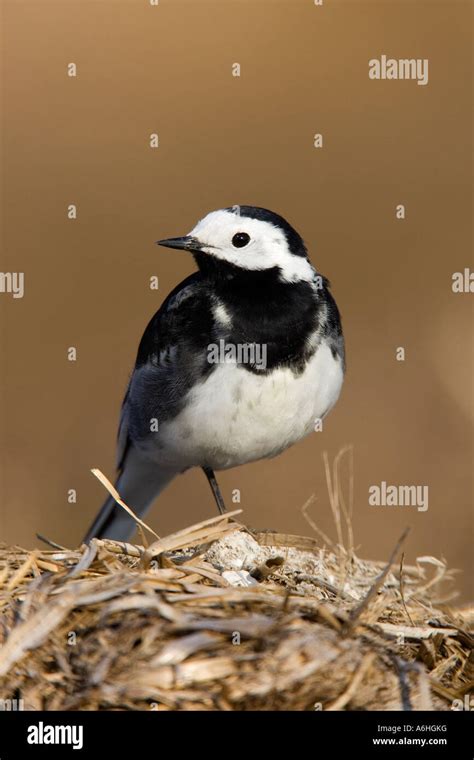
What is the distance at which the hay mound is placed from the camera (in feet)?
11.6

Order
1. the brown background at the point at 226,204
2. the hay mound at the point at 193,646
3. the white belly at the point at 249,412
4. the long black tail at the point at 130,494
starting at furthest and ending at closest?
the brown background at the point at 226,204 → the long black tail at the point at 130,494 → the white belly at the point at 249,412 → the hay mound at the point at 193,646

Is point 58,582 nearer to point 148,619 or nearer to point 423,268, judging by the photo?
point 148,619

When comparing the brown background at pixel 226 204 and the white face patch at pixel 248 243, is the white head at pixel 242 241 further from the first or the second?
the brown background at pixel 226 204

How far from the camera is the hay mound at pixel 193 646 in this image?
140 inches

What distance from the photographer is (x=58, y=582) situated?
4.03 m

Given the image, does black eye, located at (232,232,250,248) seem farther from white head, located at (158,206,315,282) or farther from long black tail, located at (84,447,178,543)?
long black tail, located at (84,447,178,543)

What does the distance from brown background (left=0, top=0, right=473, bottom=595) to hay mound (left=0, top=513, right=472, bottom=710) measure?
507 cm

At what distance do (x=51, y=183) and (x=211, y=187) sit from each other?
2048 mm

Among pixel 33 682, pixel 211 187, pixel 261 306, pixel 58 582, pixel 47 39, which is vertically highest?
pixel 47 39

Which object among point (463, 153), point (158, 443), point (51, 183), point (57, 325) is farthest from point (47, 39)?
point (158, 443)

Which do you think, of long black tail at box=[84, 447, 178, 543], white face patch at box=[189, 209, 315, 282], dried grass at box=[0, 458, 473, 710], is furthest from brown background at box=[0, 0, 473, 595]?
dried grass at box=[0, 458, 473, 710]

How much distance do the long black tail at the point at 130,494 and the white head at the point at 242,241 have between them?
170 cm

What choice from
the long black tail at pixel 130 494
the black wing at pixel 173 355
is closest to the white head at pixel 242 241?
the black wing at pixel 173 355

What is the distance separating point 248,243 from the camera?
22.0 feet
